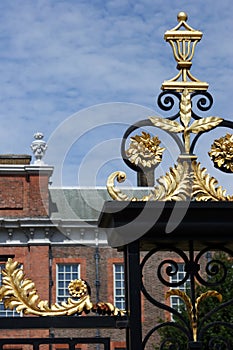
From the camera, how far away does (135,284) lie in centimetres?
547

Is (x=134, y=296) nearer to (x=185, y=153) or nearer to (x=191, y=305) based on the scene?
(x=191, y=305)

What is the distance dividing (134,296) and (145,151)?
100 centimetres

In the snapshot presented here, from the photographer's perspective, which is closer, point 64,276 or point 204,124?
point 204,124

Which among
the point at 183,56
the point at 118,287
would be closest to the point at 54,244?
the point at 118,287

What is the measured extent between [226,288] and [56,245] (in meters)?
8.19

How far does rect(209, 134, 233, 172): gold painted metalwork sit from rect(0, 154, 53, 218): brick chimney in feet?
78.9

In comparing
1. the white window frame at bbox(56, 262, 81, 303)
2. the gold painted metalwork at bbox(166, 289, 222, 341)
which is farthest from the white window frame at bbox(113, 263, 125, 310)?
the gold painted metalwork at bbox(166, 289, 222, 341)

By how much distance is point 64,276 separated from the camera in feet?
98.6

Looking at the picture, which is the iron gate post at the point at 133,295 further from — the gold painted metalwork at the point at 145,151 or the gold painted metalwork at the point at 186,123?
the gold painted metalwork at the point at 186,123

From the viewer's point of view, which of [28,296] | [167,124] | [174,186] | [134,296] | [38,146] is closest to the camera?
[28,296]

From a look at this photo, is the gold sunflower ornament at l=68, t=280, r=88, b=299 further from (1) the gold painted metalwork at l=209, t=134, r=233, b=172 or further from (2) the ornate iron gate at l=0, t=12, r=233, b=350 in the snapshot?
(1) the gold painted metalwork at l=209, t=134, r=233, b=172

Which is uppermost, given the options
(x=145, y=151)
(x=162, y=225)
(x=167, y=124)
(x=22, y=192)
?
(x=22, y=192)

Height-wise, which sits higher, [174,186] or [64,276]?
[64,276]

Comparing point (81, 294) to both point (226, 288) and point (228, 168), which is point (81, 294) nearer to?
point (228, 168)
